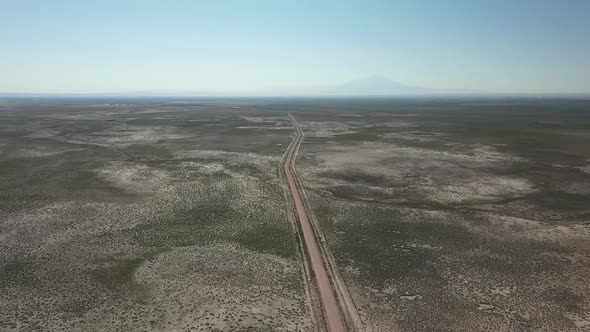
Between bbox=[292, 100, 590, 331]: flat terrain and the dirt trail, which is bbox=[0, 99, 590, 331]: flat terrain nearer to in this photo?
bbox=[292, 100, 590, 331]: flat terrain

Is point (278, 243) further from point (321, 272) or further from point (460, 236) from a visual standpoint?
point (460, 236)

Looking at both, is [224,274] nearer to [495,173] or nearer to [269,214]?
[269,214]

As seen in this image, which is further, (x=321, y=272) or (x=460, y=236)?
(x=460, y=236)

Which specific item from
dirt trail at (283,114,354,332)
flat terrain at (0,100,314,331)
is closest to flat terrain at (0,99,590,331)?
flat terrain at (0,100,314,331)

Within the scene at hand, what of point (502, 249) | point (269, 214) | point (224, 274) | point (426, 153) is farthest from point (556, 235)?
point (426, 153)

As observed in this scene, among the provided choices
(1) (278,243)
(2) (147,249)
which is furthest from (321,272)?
(2) (147,249)

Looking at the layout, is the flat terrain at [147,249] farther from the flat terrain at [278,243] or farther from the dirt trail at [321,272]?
the dirt trail at [321,272]
